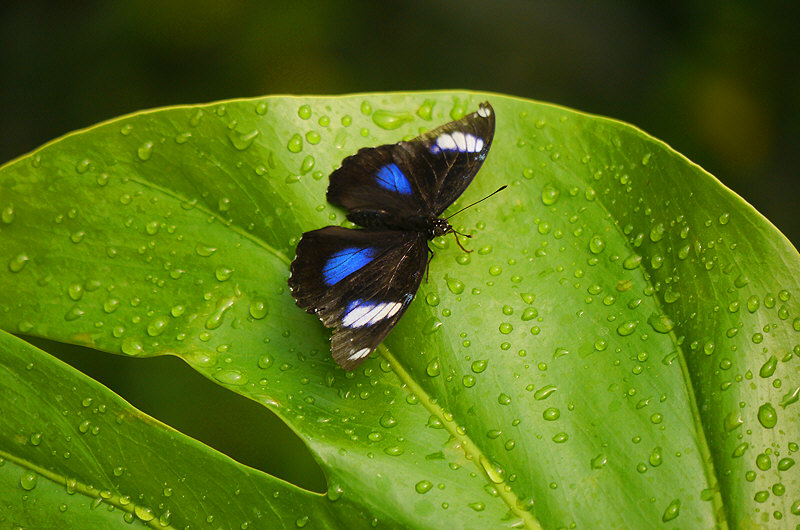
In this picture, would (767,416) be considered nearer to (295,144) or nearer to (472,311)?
(472,311)

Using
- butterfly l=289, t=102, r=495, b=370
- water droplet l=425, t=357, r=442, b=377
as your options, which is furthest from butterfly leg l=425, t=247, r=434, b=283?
A: water droplet l=425, t=357, r=442, b=377

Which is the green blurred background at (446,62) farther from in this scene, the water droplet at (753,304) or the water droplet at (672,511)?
the water droplet at (672,511)

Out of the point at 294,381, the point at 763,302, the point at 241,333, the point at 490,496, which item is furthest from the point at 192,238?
the point at 763,302

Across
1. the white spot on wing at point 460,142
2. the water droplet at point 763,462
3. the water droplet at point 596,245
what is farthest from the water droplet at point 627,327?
the white spot on wing at point 460,142

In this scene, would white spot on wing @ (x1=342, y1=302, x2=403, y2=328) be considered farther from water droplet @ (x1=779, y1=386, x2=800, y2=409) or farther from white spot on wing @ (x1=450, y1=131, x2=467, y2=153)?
water droplet @ (x1=779, y1=386, x2=800, y2=409)

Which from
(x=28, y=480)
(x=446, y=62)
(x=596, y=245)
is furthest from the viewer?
(x=446, y=62)

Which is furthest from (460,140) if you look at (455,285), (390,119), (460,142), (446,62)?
(446,62)
